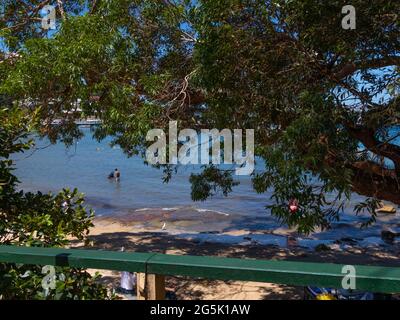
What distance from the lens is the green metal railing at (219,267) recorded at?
1501mm

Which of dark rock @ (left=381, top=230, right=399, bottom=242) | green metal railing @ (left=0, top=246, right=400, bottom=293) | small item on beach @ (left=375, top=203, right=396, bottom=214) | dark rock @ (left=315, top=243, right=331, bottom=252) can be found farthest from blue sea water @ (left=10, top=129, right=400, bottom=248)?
green metal railing @ (left=0, top=246, right=400, bottom=293)

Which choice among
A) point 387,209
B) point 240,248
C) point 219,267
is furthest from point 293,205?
point 387,209

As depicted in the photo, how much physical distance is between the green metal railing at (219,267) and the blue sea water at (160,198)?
6495mm

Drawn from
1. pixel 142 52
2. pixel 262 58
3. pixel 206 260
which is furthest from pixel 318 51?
pixel 206 260

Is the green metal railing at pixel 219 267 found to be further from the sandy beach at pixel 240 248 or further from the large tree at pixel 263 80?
the sandy beach at pixel 240 248

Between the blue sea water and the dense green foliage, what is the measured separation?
5.12 metres

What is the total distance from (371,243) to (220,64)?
40.1 feet

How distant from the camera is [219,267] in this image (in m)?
1.65

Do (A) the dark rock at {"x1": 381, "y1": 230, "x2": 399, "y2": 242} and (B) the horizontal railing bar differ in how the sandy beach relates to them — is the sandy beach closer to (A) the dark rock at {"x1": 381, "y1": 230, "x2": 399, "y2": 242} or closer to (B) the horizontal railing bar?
(A) the dark rock at {"x1": 381, "y1": 230, "x2": 399, "y2": 242}

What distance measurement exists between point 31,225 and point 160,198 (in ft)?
81.2

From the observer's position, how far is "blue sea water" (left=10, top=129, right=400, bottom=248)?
59.8 feet

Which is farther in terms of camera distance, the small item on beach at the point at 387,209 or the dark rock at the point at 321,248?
the small item on beach at the point at 387,209

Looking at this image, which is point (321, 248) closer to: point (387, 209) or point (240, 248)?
point (240, 248)

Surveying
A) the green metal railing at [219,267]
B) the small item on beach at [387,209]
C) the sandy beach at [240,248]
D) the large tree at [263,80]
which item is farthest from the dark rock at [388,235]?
the green metal railing at [219,267]
